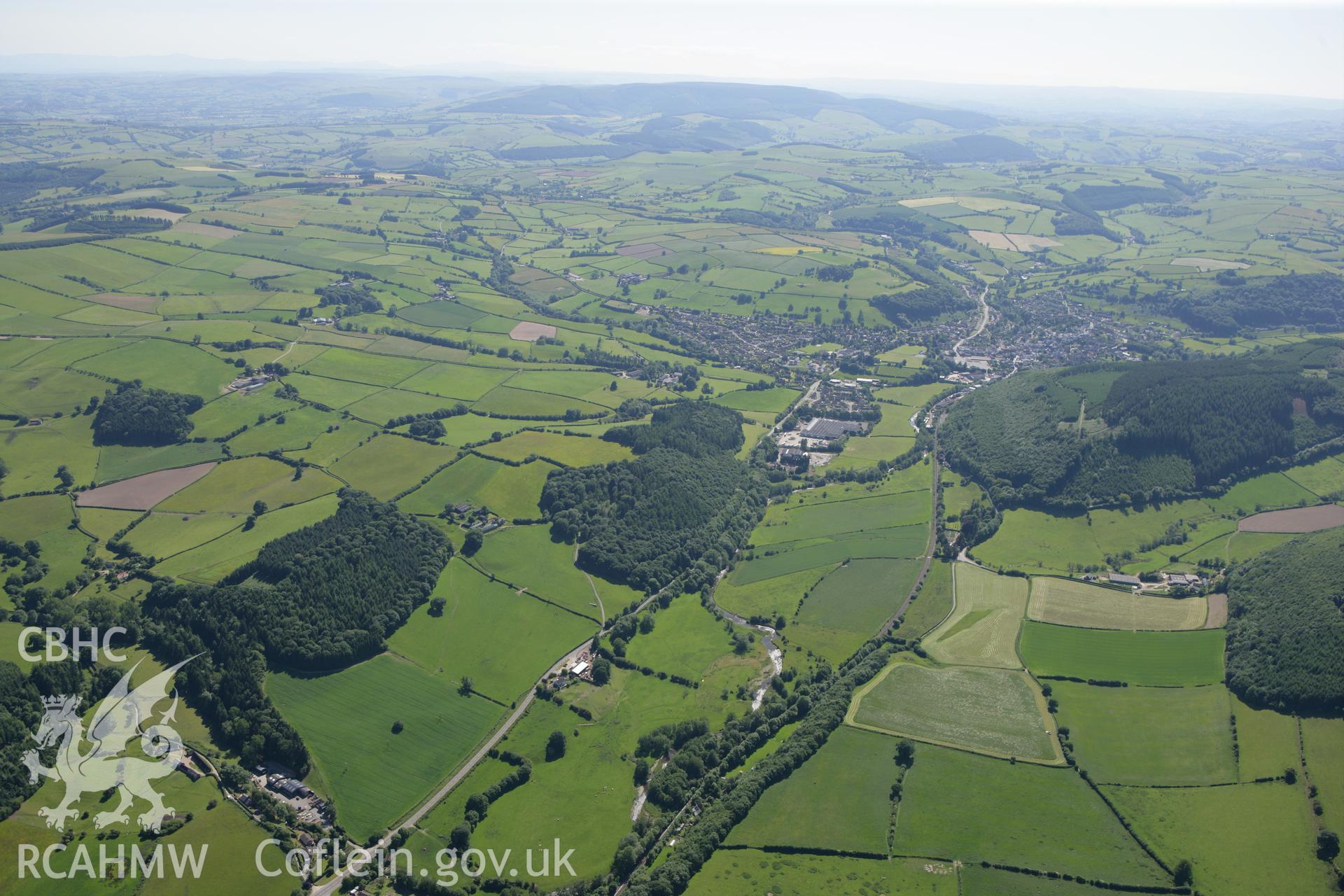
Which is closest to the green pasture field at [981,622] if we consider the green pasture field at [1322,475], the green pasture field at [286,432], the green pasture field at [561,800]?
the green pasture field at [561,800]

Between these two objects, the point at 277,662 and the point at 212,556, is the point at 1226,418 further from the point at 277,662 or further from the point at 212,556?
the point at 212,556

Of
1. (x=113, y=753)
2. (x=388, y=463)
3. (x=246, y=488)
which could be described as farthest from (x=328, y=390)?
(x=113, y=753)

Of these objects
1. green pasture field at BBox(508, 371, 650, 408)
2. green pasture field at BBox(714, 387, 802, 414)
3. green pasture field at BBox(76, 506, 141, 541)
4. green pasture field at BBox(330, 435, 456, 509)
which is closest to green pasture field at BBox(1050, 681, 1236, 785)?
green pasture field at BBox(714, 387, 802, 414)

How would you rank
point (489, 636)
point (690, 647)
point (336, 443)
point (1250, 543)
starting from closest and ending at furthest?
1. point (489, 636)
2. point (690, 647)
3. point (1250, 543)
4. point (336, 443)

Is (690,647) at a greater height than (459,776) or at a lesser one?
greater

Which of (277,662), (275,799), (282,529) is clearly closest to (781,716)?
(275,799)

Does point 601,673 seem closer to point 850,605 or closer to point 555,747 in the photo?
point 555,747
